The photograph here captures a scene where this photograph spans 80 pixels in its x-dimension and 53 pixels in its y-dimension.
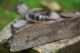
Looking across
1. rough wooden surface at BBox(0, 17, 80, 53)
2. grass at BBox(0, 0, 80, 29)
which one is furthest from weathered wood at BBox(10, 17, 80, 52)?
grass at BBox(0, 0, 80, 29)

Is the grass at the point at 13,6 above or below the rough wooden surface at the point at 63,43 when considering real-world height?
below

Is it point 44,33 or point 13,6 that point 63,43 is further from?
point 13,6

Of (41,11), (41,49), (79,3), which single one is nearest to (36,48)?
(41,49)

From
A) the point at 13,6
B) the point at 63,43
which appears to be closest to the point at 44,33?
the point at 63,43

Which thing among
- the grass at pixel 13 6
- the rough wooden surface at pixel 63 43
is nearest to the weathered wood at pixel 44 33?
the rough wooden surface at pixel 63 43

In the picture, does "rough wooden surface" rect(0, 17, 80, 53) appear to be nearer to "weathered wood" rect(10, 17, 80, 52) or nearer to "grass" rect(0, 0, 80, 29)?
"weathered wood" rect(10, 17, 80, 52)

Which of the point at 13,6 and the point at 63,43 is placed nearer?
the point at 63,43

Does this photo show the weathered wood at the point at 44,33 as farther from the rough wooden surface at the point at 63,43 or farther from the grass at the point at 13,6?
the grass at the point at 13,6

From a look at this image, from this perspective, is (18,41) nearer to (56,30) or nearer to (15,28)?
(15,28)
